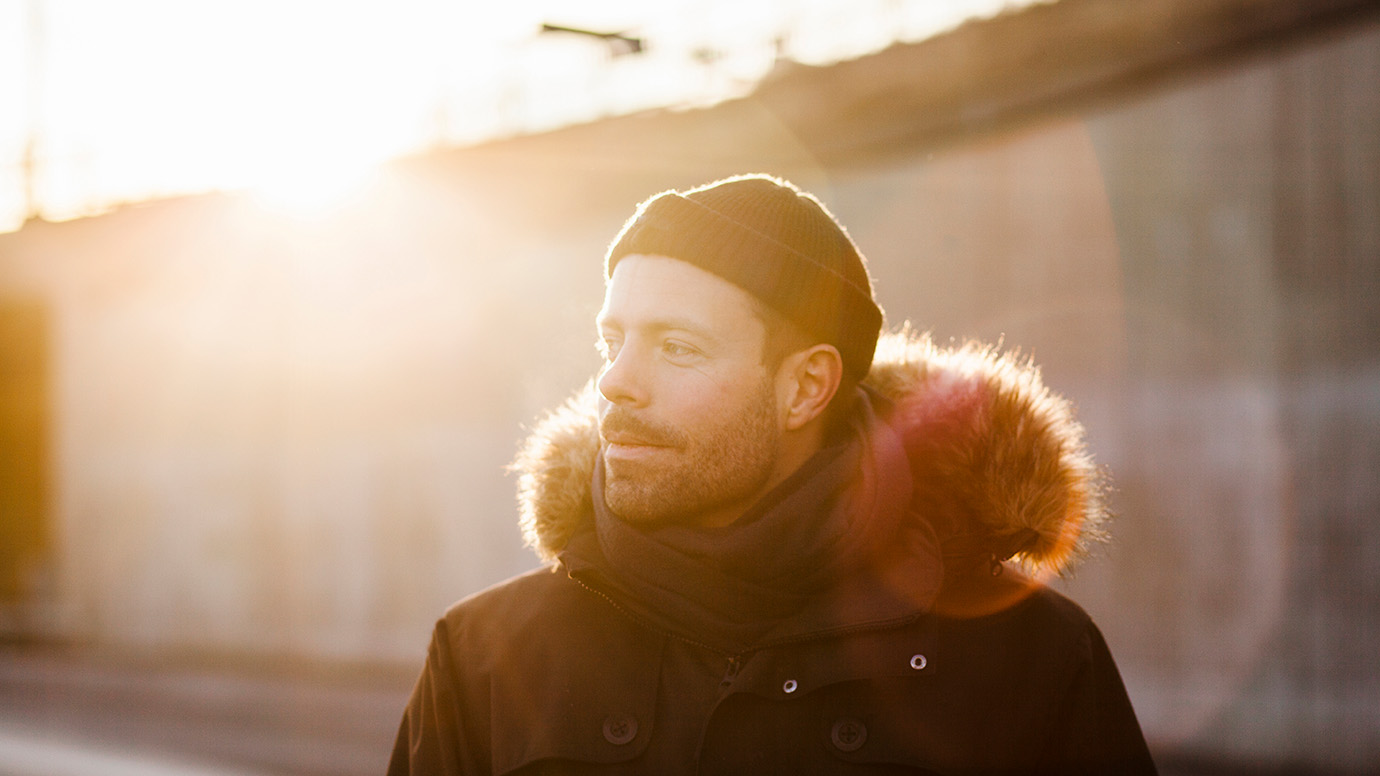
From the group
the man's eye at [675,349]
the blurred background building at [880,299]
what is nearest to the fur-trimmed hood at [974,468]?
the man's eye at [675,349]

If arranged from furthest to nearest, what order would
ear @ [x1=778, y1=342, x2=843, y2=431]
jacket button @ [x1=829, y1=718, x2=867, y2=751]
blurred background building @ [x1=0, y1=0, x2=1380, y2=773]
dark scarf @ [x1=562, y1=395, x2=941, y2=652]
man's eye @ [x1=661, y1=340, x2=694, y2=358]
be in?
blurred background building @ [x1=0, y1=0, x2=1380, y2=773], ear @ [x1=778, y1=342, x2=843, y2=431], man's eye @ [x1=661, y1=340, x2=694, y2=358], dark scarf @ [x1=562, y1=395, x2=941, y2=652], jacket button @ [x1=829, y1=718, x2=867, y2=751]

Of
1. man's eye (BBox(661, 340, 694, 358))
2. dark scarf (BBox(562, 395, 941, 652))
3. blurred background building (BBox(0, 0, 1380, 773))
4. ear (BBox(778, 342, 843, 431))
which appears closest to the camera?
dark scarf (BBox(562, 395, 941, 652))

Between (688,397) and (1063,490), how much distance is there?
89 cm

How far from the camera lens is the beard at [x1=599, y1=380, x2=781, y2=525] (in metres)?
2.54

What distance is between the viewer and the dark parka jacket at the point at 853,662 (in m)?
2.38

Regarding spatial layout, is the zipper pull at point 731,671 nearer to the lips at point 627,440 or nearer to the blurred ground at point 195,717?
the lips at point 627,440

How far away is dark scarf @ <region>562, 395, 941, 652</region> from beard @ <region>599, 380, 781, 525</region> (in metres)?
0.05

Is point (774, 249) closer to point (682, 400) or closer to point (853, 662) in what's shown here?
point (682, 400)

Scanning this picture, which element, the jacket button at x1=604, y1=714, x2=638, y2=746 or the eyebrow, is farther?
the eyebrow

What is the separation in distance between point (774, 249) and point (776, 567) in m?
0.73

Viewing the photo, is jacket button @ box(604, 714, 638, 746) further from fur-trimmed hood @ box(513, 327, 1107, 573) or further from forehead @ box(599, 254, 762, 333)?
forehead @ box(599, 254, 762, 333)

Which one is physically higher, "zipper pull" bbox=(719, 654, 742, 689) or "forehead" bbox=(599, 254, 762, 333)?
"forehead" bbox=(599, 254, 762, 333)

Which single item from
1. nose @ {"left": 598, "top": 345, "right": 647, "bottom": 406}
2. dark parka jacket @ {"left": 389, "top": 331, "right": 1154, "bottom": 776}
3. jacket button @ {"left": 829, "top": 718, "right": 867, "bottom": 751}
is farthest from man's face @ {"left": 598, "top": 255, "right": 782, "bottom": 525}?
jacket button @ {"left": 829, "top": 718, "right": 867, "bottom": 751}

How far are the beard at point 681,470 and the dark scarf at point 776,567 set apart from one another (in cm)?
5
